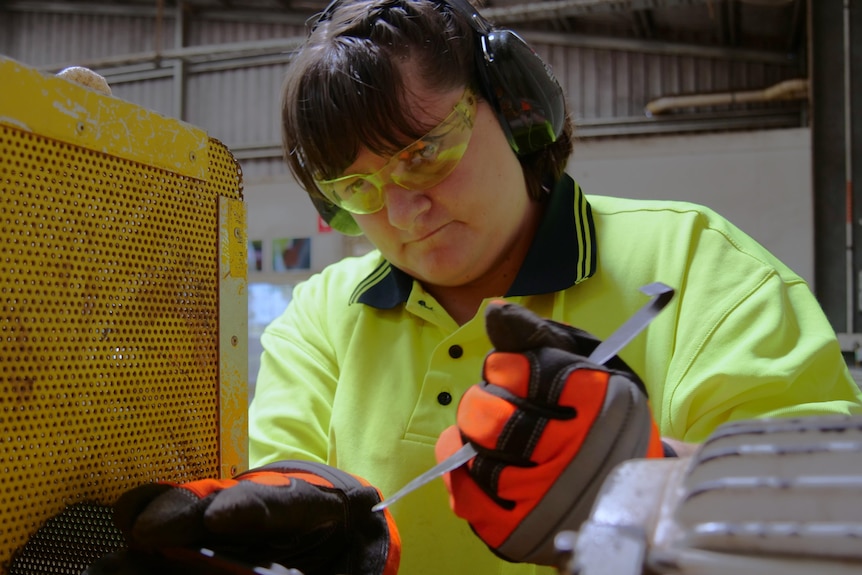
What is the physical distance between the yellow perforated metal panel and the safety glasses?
21cm

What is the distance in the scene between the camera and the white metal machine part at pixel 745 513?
347 millimetres

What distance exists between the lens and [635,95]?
4.17 m

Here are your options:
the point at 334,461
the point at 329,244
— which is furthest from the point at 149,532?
the point at 329,244

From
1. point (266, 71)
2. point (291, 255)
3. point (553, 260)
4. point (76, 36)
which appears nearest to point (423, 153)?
point (553, 260)

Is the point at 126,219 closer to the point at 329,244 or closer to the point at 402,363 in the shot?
the point at 402,363

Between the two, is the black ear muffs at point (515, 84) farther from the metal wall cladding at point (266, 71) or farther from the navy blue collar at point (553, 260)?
the metal wall cladding at point (266, 71)

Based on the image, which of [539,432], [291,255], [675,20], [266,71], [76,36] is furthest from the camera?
[76,36]

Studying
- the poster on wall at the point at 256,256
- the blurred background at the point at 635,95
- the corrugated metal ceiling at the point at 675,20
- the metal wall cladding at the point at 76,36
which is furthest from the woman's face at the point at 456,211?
the metal wall cladding at the point at 76,36

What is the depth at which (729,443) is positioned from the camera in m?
0.42

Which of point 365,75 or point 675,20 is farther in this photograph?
point 675,20

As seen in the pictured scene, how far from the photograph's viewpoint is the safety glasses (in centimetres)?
93

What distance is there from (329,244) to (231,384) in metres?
2.58

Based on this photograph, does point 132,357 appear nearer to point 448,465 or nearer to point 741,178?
point 448,465

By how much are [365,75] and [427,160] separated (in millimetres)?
131
